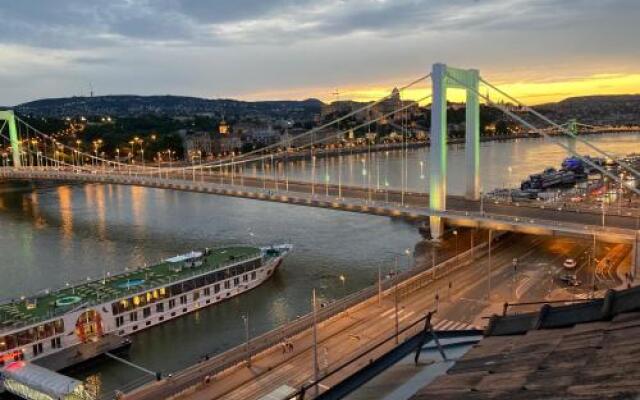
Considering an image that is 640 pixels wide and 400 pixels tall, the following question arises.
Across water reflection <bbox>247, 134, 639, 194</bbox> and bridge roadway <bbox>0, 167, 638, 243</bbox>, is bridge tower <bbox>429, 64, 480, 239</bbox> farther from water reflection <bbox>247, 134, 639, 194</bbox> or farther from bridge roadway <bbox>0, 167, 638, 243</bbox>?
water reflection <bbox>247, 134, 639, 194</bbox>

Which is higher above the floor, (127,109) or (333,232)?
(127,109)

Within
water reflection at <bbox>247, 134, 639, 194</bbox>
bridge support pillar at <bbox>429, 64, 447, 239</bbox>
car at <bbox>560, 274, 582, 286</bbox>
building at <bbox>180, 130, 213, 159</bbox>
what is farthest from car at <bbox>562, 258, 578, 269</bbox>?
building at <bbox>180, 130, 213, 159</bbox>

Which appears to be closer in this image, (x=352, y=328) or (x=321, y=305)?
(x=352, y=328)

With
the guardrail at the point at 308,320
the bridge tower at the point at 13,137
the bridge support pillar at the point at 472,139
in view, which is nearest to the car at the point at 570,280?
the guardrail at the point at 308,320

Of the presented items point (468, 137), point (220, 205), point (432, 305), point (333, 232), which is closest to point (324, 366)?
point (432, 305)

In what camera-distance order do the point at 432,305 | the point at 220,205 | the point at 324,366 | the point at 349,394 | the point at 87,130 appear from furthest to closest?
1. the point at 87,130
2. the point at 220,205
3. the point at 432,305
4. the point at 324,366
5. the point at 349,394

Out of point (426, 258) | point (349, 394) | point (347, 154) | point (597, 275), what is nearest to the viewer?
point (349, 394)

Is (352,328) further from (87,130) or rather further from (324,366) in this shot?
(87,130)

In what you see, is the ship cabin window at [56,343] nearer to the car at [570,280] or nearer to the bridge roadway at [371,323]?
the bridge roadway at [371,323]
